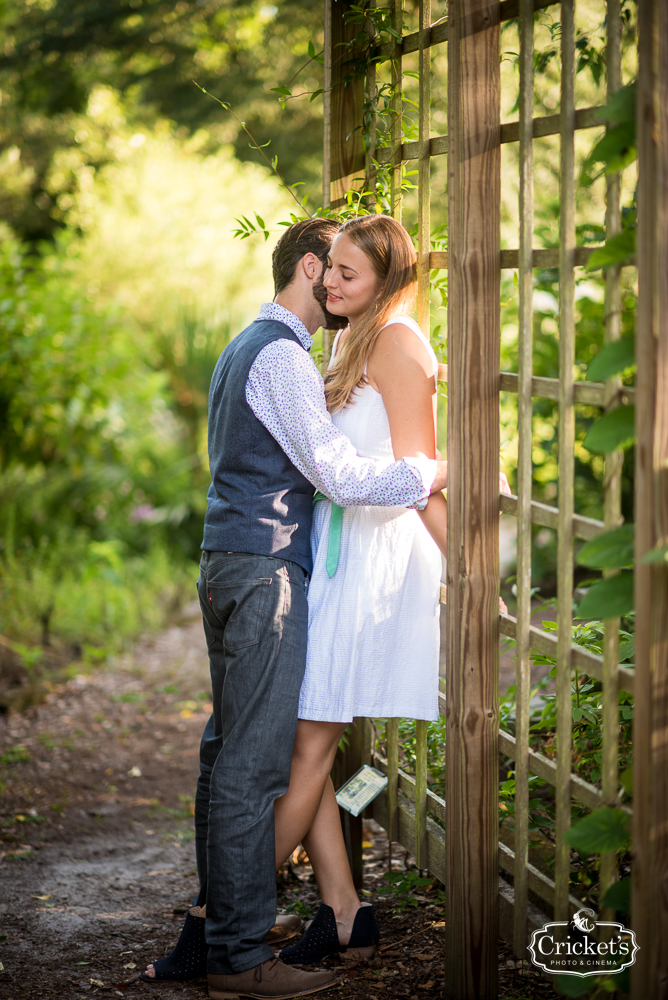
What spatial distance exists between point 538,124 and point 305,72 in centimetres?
631

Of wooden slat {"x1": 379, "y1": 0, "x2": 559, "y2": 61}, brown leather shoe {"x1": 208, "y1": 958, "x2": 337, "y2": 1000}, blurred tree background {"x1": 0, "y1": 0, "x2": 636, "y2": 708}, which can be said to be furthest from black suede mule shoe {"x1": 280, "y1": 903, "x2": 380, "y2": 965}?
blurred tree background {"x1": 0, "y1": 0, "x2": 636, "y2": 708}

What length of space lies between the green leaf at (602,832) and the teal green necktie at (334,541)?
86 cm

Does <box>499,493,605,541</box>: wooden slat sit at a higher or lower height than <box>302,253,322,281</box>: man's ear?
lower

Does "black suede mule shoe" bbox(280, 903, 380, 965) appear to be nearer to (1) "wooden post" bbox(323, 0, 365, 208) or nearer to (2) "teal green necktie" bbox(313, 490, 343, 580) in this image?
(2) "teal green necktie" bbox(313, 490, 343, 580)

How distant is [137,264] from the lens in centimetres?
923

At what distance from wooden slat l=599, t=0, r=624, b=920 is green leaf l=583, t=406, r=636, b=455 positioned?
0.19 ft

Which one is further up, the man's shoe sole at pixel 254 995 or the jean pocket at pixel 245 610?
the jean pocket at pixel 245 610

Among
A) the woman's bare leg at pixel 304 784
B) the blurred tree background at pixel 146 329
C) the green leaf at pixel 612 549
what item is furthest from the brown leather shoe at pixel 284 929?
the blurred tree background at pixel 146 329

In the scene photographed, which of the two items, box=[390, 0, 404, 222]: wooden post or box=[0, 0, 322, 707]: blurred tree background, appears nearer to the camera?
box=[390, 0, 404, 222]: wooden post

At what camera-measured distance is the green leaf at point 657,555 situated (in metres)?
1.40

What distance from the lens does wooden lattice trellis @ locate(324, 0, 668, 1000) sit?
1.43m

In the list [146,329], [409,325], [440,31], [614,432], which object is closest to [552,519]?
[614,432]

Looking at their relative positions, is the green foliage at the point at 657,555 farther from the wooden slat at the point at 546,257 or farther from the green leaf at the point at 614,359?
the wooden slat at the point at 546,257

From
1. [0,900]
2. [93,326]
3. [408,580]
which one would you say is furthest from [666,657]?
[93,326]
